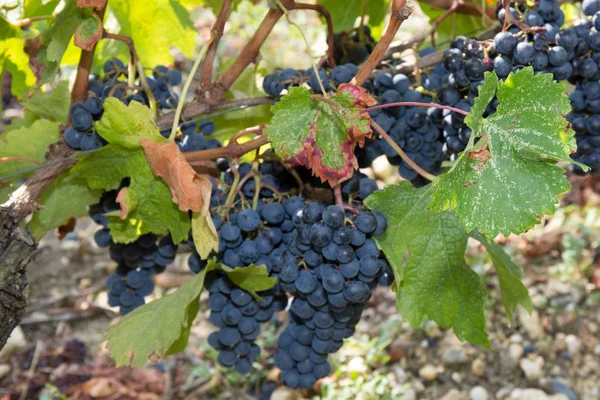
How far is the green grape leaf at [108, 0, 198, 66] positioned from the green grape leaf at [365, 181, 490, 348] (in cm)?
75

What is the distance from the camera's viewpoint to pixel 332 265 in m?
1.19

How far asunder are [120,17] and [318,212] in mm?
769

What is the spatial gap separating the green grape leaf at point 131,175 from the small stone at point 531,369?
139cm

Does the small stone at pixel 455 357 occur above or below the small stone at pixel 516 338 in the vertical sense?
above

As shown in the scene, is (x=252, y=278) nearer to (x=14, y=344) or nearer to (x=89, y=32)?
(x=89, y=32)

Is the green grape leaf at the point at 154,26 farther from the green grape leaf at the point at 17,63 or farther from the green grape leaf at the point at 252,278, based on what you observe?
the green grape leaf at the point at 252,278

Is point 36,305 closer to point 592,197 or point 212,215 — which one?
point 212,215

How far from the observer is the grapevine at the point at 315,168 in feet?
3.43

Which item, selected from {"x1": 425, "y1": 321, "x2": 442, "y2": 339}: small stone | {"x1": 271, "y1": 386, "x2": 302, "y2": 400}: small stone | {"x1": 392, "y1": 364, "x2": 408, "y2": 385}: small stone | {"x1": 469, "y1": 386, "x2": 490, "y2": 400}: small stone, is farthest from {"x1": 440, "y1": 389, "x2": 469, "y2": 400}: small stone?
{"x1": 271, "y1": 386, "x2": 302, "y2": 400}: small stone

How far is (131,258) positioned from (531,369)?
1.39 m

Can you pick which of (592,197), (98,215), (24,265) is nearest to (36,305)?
(98,215)

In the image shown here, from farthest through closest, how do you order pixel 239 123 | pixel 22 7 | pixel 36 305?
pixel 36 305 < pixel 239 123 < pixel 22 7

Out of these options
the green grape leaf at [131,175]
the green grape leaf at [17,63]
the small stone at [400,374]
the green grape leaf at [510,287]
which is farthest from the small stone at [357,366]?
the green grape leaf at [17,63]

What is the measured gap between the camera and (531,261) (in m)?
2.70
